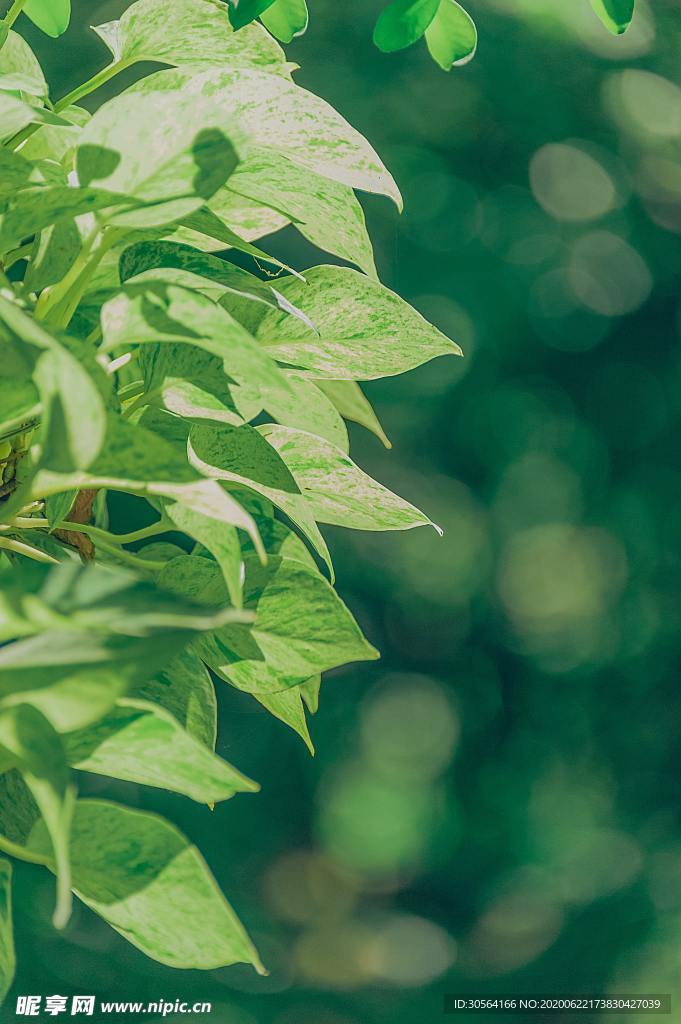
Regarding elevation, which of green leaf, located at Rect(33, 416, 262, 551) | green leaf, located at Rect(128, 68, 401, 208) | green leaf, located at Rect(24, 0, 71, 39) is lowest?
green leaf, located at Rect(33, 416, 262, 551)

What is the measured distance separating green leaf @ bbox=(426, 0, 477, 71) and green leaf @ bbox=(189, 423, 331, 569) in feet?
0.59

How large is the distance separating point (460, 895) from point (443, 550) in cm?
40

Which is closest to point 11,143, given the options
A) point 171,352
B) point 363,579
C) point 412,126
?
point 171,352

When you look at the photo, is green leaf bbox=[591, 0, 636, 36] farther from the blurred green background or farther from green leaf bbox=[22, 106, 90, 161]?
the blurred green background

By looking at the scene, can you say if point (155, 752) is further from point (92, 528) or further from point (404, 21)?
point (404, 21)

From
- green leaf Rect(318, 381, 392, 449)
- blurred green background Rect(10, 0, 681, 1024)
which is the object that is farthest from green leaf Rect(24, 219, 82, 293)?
blurred green background Rect(10, 0, 681, 1024)

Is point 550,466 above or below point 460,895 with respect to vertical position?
above

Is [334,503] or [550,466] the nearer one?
[334,503]

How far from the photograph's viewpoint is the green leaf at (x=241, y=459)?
149 mm

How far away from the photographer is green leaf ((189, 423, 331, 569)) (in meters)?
0.15

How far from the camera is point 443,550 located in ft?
3.66

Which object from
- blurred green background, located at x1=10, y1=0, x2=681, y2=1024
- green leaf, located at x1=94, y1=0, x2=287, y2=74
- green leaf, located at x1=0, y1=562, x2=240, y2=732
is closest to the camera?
green leaf, located at x1=0, y1=562, x2=240, y2=732

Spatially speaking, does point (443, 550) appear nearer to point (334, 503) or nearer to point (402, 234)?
point (402, 234)

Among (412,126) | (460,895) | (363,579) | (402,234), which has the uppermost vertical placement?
(412,126)
